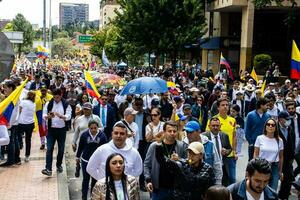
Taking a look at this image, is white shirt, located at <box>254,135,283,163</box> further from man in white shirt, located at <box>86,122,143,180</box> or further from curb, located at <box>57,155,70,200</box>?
curb, located at <box>57,155,70,200</box>

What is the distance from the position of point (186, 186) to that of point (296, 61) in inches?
399

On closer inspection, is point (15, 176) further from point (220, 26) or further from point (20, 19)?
point (20, 19)

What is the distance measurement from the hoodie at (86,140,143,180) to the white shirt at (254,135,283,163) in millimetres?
2113

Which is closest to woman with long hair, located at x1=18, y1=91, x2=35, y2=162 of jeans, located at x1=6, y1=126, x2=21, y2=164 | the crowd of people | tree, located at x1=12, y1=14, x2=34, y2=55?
the crowd of people

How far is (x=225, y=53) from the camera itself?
4038cm

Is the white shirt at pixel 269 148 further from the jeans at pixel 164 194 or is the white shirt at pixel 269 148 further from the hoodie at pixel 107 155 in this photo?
the hoodie at pixel 107 155

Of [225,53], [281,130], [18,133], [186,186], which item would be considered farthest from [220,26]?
[186,186]

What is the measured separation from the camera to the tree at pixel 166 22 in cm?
3347

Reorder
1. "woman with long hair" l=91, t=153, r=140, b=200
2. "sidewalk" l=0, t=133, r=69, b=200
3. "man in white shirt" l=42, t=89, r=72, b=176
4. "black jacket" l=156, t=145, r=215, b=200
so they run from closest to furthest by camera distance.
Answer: "woman with long hair" l=91, t=153, r=140, b=200 → "black jacket" l=156, t=145, r=215, b=200 → "sidewalk" l=0, t=133, r=69, b=200 → "man in white shirt" l=42, t=89, r=72, b=176

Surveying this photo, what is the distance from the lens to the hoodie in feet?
19.4

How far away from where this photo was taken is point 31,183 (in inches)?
377

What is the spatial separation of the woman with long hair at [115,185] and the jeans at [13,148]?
6.49 metres

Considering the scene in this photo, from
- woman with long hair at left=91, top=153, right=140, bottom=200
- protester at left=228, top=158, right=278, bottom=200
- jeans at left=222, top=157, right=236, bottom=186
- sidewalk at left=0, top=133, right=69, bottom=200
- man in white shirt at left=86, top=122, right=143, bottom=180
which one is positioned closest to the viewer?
protester at left=228, top=158, right=278, bottom=200

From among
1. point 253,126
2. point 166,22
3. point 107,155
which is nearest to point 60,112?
point 253,126
